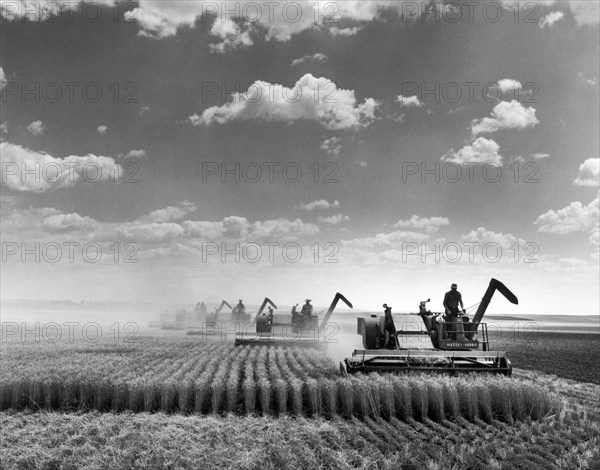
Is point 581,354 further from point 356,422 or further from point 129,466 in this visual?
point 129,466

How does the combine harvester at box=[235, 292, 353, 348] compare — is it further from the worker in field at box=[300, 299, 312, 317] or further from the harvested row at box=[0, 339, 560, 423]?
the harvested row at box=[0, 339, 560, 423]

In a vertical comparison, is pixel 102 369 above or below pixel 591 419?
above

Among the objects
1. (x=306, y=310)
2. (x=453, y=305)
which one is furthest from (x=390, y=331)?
(x=306, y=310)

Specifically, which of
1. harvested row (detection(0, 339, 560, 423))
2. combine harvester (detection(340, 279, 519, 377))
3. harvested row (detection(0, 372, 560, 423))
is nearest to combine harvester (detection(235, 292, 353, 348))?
combine harvester (detection(340, 279, 519, 377))

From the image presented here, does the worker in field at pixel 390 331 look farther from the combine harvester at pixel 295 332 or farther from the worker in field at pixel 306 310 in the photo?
the worker in field at pixel 306 310

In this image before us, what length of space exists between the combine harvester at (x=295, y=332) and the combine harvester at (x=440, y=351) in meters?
10.4

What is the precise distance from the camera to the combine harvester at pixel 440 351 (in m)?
19.3

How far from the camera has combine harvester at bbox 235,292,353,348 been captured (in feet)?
103

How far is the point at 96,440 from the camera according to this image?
12.8 m

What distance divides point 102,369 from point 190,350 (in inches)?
351

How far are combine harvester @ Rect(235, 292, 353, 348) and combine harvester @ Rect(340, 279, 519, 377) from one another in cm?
1037

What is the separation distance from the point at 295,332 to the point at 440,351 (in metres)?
17.4

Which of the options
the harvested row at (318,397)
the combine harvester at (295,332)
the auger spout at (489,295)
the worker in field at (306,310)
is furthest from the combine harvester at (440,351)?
the worker in field at (306,310)

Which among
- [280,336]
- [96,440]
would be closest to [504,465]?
[96,440]
